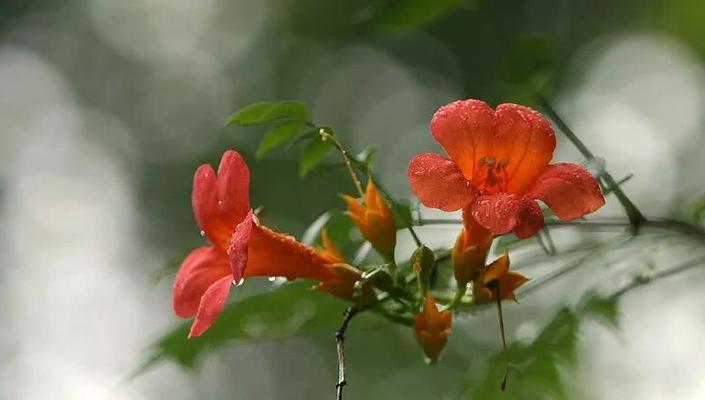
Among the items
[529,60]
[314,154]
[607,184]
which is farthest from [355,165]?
[529,60]

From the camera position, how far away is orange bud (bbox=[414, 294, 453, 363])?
212cm

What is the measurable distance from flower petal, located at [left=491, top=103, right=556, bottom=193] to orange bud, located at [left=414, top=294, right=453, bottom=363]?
293 mm

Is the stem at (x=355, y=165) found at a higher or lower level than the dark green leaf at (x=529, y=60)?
lower

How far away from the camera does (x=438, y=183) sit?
188cm

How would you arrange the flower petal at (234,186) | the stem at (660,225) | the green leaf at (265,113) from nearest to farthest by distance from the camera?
the flower petal at (234,186)
the green leaf at (265,113)
the stem at (660,225)

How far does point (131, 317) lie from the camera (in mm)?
12023

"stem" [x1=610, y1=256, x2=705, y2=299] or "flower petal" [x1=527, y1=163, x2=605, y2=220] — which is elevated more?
"flower petal" [x1=527, y1=163, x2=605, y2=220]

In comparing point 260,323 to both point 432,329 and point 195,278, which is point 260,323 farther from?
point 432,329

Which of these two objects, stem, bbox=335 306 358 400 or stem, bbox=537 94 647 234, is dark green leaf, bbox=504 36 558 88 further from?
stem, bbox=335 306 358 400

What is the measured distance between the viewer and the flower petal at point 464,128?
6.38ft

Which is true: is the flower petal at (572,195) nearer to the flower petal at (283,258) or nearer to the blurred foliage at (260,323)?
the flower petal at (283,258)

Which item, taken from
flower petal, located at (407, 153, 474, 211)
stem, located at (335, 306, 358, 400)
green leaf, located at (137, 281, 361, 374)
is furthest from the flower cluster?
green leaf, located at (137, 281, 361, 374)

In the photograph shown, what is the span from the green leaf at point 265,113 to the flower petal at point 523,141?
467 millimetres

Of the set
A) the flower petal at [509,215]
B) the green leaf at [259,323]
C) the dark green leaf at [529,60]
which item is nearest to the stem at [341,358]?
the flower petal at [509,215]
